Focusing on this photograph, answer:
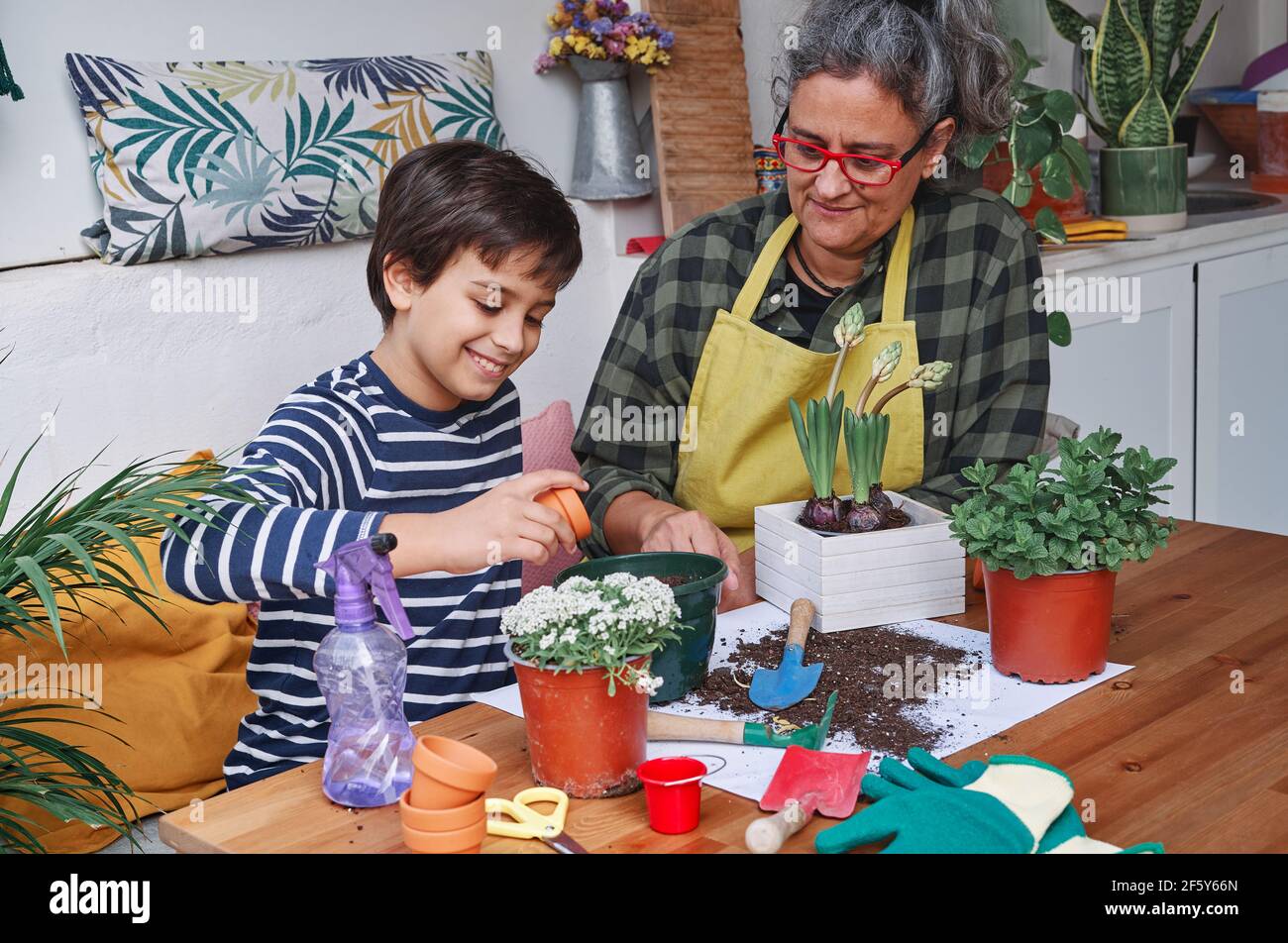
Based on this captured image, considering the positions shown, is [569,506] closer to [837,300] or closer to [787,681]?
[787,681]

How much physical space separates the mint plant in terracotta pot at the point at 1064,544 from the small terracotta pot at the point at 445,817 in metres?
0.60

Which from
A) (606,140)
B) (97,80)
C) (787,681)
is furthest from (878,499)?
(606,140)

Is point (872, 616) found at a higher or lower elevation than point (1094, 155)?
lower

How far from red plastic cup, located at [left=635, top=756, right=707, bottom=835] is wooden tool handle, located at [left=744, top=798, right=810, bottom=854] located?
52 millimetres

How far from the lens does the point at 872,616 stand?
5.02 feet

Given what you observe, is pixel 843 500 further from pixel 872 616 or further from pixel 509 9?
pixel 509 9

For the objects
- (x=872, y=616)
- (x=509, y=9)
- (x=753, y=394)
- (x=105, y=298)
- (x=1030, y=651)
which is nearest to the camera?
(x=1030, y=651)

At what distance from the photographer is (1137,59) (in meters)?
3.41

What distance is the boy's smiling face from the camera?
1.53 m

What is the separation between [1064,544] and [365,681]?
696mm

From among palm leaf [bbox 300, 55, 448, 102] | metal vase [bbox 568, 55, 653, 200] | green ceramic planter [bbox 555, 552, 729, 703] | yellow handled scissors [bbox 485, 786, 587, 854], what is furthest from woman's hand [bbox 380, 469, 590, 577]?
metal vase [bbox 568, 55, 653, 200]

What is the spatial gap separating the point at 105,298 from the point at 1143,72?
2.63 m

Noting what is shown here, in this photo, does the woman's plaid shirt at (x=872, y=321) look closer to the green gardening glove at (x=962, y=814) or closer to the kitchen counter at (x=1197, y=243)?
the green gardening glove at (x=962, y=814)
